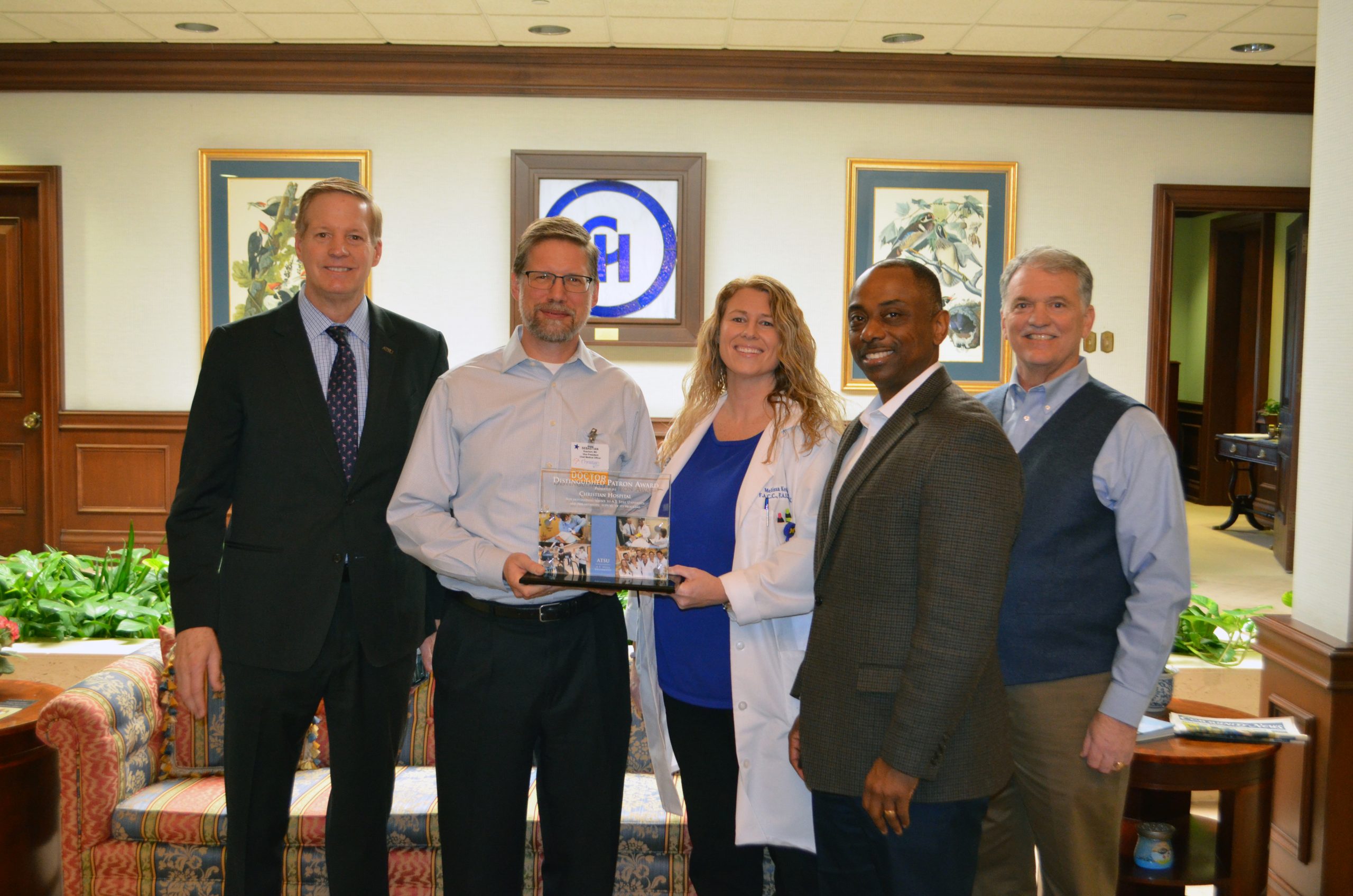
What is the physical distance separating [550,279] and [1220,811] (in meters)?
2.44

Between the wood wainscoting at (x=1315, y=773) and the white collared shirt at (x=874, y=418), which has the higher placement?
the white collared shirt at (x=874, y=418)

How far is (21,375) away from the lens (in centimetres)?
651

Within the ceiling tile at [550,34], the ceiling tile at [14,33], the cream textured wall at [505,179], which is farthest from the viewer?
the cream textured wall at [505,179]

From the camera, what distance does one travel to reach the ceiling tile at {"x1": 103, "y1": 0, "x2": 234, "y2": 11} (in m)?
5.42

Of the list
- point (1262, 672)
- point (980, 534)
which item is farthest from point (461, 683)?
point (1262, 672)

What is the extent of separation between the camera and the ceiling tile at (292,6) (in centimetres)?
538

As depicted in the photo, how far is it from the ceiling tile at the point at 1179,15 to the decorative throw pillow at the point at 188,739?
5.32 m

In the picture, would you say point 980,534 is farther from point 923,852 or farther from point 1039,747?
point 1039,747

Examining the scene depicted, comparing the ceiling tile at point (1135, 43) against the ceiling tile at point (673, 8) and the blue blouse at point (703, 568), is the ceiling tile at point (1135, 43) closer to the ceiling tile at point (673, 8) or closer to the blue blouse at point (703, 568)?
the ceiling tile at point (673, 8)

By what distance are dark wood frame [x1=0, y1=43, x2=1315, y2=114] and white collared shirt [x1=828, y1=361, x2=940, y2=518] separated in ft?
15.7

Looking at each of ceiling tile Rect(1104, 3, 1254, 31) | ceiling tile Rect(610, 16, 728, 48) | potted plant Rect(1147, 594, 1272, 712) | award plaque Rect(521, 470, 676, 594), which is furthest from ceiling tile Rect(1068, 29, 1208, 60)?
award plaque Rect(521, 470, 676, 594)

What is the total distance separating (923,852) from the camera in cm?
172

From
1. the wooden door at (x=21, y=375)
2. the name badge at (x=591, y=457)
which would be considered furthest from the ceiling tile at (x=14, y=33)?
the name badge at (x=591, y=457)

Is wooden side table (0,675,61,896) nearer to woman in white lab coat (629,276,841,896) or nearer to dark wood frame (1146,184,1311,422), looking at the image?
woman in white lab coat (629,276,841,896)
